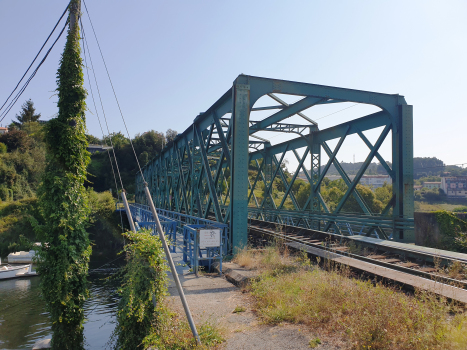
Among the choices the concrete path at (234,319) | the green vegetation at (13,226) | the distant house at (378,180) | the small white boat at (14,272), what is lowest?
the small white boat at (14,272)

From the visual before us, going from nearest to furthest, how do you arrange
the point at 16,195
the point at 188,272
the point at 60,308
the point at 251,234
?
the point at 60,308 → the point at 188,272 → the point at 251,234 → the point at 16,195

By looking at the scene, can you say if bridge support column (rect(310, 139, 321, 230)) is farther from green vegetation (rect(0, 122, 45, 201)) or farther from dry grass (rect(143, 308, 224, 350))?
green vegetation (rect(0, 122, 45, 201))

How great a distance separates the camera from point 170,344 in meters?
4.27

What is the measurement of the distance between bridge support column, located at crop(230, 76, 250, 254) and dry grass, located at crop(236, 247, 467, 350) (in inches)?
128

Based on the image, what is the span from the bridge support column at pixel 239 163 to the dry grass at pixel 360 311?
3.25 meters

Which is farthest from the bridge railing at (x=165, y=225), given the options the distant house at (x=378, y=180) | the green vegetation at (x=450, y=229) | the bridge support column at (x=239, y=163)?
the distant house at (x=378, y=180)

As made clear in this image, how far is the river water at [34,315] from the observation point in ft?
32.4

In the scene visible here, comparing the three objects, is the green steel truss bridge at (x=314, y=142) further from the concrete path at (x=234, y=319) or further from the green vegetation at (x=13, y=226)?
the green vegetation at (x=13, y=226)

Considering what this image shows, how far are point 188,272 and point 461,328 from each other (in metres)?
6.31

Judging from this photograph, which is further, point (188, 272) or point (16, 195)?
point (16, 195)

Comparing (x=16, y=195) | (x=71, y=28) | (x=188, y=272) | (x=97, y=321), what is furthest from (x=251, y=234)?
(x=16, y=195)

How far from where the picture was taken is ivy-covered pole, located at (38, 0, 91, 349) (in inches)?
213

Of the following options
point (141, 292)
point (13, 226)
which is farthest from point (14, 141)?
point (141, 292)

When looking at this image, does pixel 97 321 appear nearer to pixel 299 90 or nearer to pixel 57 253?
pixel 57 253
